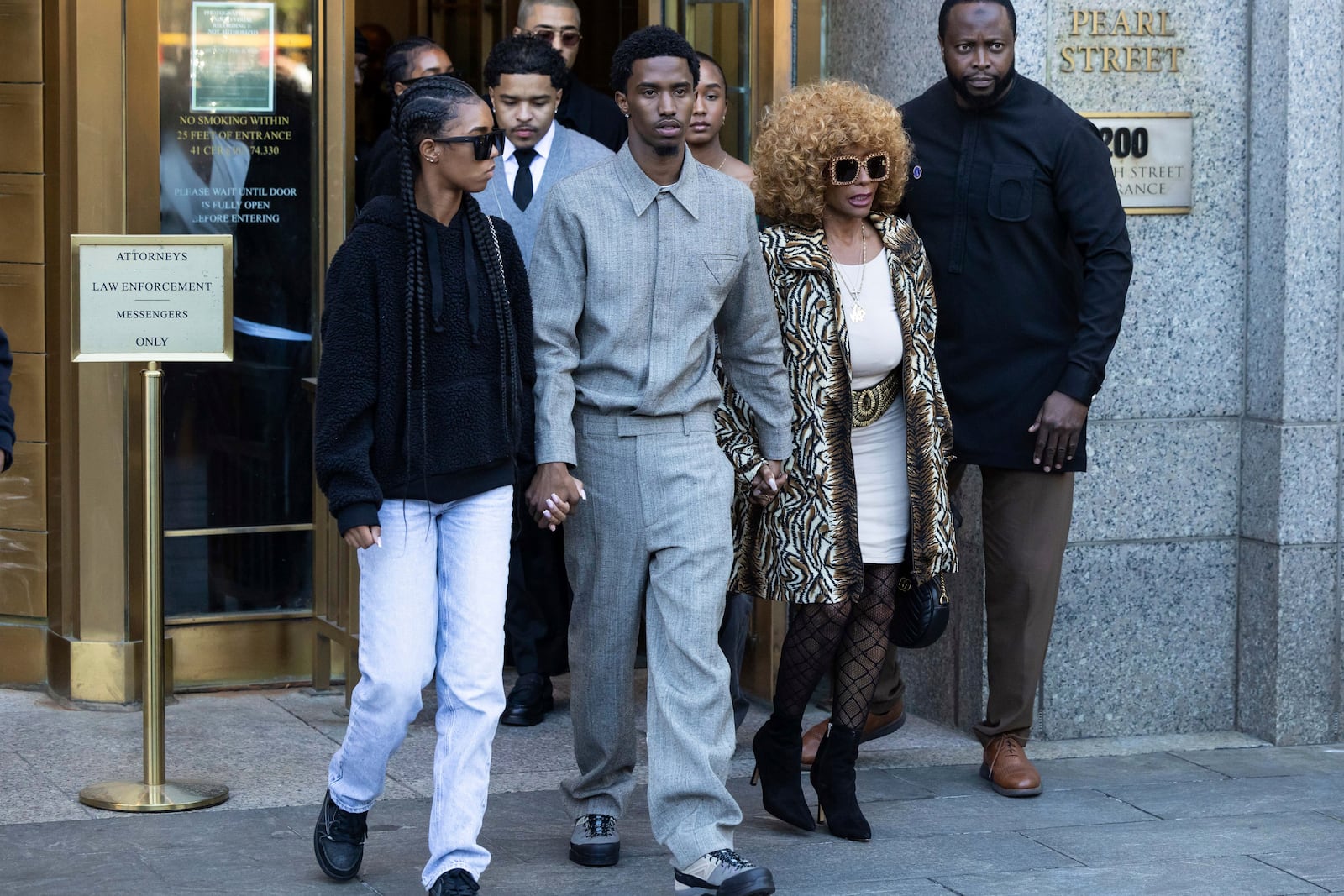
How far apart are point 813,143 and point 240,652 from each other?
2.90 metres

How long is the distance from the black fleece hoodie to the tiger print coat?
79 cm

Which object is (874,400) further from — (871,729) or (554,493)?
(871,729)

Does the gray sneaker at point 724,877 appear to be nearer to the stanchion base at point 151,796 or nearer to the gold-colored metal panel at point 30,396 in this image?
the stanchion base at point 151,796

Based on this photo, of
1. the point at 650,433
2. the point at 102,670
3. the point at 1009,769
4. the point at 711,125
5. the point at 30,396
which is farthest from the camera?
the point at 30,396

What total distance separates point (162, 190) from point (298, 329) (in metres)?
0.65

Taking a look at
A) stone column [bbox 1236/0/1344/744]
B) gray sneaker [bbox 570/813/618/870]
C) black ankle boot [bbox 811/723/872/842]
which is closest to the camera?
gray sneaker [bbox 570/813/618/870]

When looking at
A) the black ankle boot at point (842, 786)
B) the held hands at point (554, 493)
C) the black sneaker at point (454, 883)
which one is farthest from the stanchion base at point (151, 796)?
the black ankle boot at point (842, 786)

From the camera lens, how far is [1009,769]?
5.86 m

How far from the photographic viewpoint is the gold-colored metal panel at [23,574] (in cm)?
681

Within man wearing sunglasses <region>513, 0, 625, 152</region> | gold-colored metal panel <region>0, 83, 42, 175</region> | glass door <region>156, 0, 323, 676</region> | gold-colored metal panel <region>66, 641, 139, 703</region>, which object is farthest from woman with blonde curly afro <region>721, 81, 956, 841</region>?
gold-colored metal panel <region>0, 83, 42, 175</region>

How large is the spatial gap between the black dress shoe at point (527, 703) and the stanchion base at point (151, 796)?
1.20m

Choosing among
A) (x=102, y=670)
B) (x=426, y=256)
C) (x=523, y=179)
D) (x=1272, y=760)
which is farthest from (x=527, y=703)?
(x=1272, y=760)

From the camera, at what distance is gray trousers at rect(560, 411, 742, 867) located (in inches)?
187

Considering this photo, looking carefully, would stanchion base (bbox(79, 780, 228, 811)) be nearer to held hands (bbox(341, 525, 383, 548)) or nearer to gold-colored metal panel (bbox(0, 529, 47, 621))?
held hands (bbox(341, 525, 383, 548))
